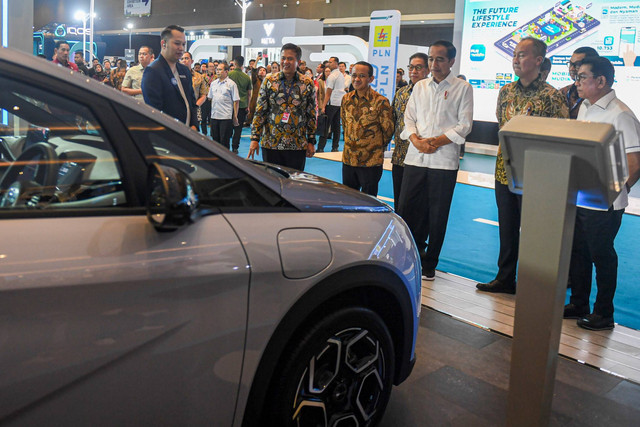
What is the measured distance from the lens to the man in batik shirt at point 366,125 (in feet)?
18.7

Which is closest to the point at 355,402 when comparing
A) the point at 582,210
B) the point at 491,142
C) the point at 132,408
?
the point at 132,408

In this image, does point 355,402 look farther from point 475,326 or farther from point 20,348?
point 475,326

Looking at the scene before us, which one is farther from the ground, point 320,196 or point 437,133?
point 437,133

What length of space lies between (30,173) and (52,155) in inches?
4.7

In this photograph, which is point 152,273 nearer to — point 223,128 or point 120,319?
point 120,319

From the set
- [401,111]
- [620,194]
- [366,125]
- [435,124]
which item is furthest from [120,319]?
[401,111]

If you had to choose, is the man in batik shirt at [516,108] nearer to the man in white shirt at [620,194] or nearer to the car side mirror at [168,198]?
the man in white shirt at [620,194]

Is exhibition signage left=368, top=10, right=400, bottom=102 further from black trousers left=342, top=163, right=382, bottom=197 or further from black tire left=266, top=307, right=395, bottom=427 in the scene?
black tire left=266, top=307, right=395, bottom=427

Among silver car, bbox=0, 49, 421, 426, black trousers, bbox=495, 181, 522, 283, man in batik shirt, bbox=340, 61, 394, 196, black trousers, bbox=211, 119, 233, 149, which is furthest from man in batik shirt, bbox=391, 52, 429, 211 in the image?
black trousers, bbox=211, 119, 233, 149

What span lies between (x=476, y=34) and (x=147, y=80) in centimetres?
1013

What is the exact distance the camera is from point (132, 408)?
68.1 inches

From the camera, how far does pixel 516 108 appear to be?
190 inches

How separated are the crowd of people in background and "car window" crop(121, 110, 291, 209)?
2.77 m

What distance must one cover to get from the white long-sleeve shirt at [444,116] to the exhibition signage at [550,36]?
808cm
